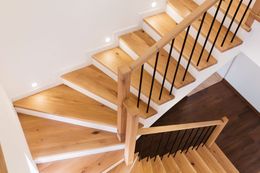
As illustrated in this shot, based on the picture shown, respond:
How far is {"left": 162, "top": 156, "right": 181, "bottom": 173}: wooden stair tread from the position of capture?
3.42 m

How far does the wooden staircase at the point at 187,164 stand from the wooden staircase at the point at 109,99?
16 millimetres

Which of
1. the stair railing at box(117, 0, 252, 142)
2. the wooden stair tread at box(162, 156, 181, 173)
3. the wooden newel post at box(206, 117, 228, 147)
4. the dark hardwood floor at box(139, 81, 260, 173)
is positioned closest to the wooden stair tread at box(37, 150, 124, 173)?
the stair railing at box(117, 0, 252, 142)

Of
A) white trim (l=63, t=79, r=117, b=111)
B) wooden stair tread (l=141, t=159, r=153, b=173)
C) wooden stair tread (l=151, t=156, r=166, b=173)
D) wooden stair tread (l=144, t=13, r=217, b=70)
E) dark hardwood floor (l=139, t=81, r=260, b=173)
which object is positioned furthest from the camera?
dark hardwood floor (l=139, t=81, r=260, b=173)

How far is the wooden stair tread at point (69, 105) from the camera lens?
117 inches

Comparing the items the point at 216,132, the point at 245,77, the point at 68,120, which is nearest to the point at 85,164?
the point at 68,120

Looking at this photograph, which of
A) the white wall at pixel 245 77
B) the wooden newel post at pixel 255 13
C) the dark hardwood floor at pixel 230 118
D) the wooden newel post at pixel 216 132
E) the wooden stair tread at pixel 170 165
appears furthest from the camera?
the white wall at pixel 245 77

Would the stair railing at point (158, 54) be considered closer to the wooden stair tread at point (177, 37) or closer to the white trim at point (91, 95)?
the wooden stair tread at point (177, 37)

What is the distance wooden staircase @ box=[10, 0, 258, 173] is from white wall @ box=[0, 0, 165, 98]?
0.18 m

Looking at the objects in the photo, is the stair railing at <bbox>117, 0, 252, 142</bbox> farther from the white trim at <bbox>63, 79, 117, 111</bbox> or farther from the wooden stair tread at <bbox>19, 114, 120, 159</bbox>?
the white trim at <bbox>63, 79, 117, 111</bbox>

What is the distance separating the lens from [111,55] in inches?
132

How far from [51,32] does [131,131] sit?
55.1 inches

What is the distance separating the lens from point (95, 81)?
3.25m

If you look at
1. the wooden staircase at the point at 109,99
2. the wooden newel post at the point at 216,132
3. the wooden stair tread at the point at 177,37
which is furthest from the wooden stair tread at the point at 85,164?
the wooden newel post at the point at 216,132

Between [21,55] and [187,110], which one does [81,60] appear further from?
[187,110]
